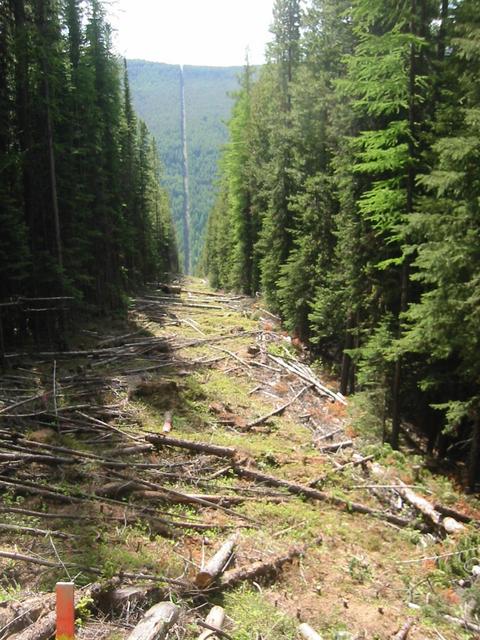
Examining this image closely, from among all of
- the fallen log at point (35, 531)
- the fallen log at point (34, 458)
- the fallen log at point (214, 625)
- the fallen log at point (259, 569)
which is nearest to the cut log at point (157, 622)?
the fallen log at point (214, 625)

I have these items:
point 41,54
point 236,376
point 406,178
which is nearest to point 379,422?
point 236,376

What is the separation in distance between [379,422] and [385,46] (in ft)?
29.3

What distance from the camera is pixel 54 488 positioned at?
23.4 ft

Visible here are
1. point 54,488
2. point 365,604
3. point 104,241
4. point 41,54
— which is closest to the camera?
point 365,604

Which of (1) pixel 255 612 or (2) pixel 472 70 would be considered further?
(2) pixel 472 70

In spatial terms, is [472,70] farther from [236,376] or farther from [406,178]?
[236,376]

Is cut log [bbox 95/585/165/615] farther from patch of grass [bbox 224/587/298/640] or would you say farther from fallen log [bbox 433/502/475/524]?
fallen log [bbox 433/502/475/524]

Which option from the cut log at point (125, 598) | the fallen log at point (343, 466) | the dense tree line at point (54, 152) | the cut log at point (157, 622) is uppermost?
the dense tree line at point (54, 152)

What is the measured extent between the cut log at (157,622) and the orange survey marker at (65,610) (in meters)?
1.29

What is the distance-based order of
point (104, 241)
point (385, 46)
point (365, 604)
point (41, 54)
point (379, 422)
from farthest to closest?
point (104, 241)
point (41, 54)
point (379, 422)
point (385, 46)
point (365, 604)

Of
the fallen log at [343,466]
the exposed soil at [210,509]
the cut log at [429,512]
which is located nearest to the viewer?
the exposed soil at [210,509]

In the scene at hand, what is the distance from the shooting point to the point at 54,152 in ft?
56.4

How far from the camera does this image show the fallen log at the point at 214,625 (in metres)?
4.92

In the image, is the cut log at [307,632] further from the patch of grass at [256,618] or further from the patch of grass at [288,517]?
the patch of grass at [288,517]
